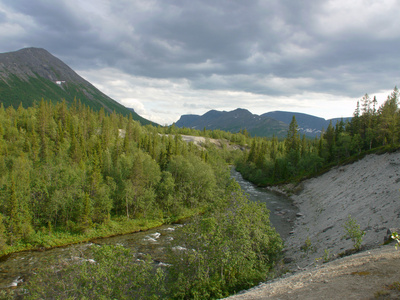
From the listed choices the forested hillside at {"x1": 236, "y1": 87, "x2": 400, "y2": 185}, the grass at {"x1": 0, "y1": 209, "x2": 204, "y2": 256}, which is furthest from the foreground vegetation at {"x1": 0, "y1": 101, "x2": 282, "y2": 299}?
the forested hillside at {"x1": 236, "y1": 87, "x2": 400, "y2": 185}

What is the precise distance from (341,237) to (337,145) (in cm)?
7282

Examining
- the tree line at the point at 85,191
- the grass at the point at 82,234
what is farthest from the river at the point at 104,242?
the tree line at the point at 85,191

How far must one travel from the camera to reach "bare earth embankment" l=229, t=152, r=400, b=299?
587 inches

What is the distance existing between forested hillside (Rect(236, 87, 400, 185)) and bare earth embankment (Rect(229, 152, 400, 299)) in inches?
522

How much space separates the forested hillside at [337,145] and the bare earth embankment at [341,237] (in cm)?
1326

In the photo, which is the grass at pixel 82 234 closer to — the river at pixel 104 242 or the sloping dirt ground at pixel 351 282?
the river at pixel 104 242

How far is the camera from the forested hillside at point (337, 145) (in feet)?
244

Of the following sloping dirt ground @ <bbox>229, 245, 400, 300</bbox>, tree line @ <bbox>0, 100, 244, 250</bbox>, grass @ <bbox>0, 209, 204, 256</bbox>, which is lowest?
grass @ <bbox>0, 209, 204, 256</bbox>

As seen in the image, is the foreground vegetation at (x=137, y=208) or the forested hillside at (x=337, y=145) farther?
the forested hillside at (x=337, y=145)

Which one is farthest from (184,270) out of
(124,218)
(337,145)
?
(337,145)

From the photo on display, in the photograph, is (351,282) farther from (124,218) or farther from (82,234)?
(124,218)

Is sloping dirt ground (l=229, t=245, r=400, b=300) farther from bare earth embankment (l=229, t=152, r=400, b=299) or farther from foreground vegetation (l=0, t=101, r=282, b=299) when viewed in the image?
foreground vegetation (l=0, t=101, r=282, b=299)

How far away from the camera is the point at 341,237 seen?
2984cm

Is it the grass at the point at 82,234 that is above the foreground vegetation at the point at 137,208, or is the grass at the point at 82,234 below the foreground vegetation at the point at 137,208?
below
